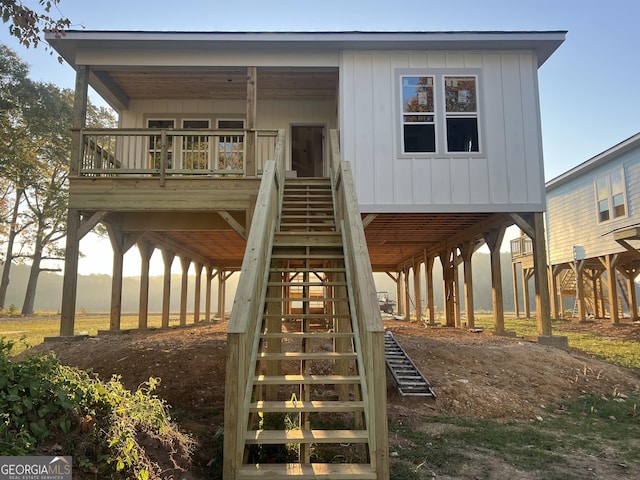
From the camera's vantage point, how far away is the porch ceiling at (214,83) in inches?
412

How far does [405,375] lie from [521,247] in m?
18.4

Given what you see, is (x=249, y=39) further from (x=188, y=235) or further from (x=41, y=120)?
(x=41, y=120)

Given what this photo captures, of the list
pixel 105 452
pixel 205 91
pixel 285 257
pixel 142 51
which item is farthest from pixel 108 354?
pixel 205 91

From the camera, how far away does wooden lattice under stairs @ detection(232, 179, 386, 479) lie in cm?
330

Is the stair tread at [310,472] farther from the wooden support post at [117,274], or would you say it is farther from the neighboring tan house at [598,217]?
the neighboring tan house at [598,217]

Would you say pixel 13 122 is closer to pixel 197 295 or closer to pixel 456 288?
pixel 197 295

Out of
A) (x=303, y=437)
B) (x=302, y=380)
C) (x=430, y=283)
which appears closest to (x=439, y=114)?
(x=302, y=380)

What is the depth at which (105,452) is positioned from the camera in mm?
2934

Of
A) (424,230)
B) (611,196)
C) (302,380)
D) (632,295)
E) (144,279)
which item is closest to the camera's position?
(302,380)

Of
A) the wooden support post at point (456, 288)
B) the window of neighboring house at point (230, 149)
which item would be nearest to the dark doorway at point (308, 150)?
the window of neighboring house at point (230, 149)

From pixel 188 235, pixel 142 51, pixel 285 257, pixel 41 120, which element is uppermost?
pixel 41 120

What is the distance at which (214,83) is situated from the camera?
11.1 meters

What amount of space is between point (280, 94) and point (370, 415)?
33.3 feet

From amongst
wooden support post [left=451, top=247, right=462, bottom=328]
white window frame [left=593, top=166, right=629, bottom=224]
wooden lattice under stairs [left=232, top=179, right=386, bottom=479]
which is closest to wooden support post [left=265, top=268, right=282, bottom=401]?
wooden lattice under stairs [left=232, top=179, right=386, bottom=479]
